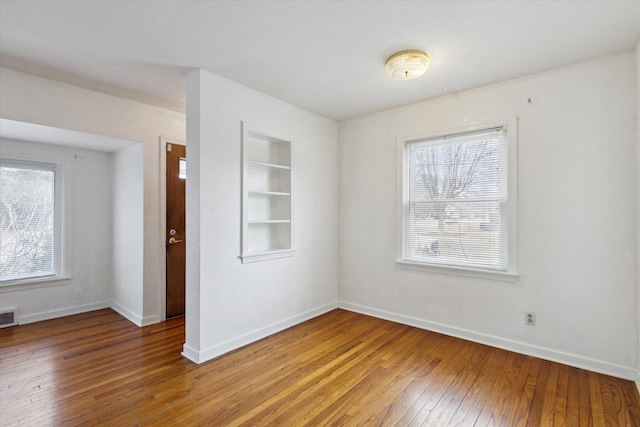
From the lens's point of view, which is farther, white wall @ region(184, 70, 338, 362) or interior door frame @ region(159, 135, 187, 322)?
interior door frame @ region(159, 135, 187, 322)

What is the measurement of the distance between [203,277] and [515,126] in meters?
3.23

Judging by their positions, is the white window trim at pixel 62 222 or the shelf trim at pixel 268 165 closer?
the shelf trim at pixel 268 165

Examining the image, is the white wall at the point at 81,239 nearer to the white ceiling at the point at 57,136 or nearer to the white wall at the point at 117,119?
the white ceiling at the point at 57,136

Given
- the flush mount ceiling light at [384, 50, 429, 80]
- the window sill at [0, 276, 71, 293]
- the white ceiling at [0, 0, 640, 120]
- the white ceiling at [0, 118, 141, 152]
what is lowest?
the window sill at [0, 276, 71, 293]

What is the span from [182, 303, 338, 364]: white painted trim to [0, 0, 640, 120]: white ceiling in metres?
2.53

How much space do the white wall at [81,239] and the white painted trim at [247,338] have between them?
2.32 metres

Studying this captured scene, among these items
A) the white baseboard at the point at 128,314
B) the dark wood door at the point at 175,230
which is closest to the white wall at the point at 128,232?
the white baseboard at the point at 128,314

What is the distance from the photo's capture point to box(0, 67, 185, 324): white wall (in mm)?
2947

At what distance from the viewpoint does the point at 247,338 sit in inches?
128

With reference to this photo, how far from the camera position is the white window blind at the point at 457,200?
10.5 ft

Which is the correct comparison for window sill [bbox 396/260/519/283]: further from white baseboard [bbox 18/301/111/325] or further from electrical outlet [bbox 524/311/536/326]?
white baseboard [bbox 18/301/111/325]

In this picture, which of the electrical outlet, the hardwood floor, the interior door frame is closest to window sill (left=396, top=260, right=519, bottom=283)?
the electrical outlet

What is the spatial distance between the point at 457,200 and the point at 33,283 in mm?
5060

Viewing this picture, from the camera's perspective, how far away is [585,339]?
2719 millimetres
